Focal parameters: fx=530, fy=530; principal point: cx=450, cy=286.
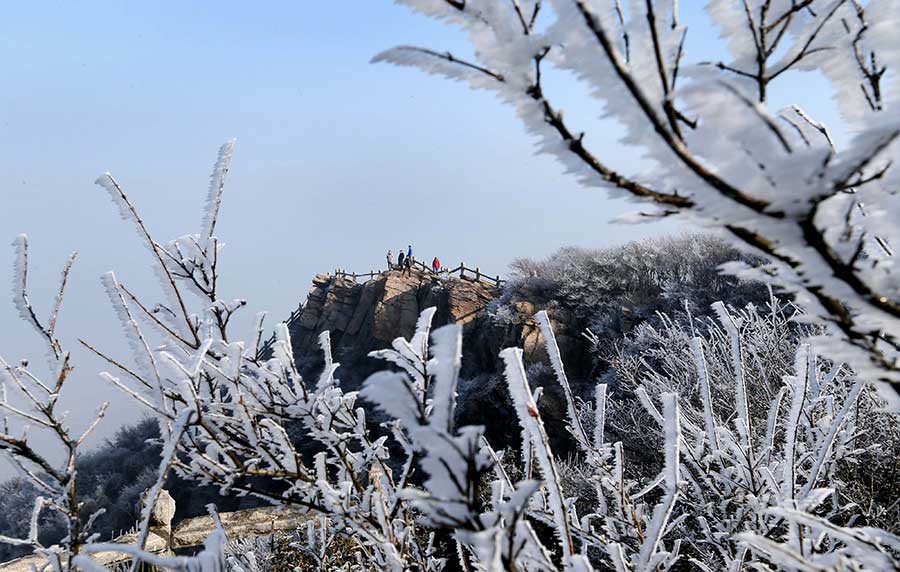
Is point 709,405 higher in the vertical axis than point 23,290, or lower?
lower

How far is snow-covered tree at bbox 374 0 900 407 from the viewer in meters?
0.54

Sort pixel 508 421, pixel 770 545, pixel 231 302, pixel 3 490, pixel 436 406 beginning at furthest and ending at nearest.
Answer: pixel 3 490 → pixel 508 421 → pixel 231 302 → pixel 770 545 → pixel 436 406

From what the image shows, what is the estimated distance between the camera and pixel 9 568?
339 inches

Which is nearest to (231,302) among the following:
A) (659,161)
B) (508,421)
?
(659,161)

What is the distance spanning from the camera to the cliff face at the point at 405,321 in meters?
17.2

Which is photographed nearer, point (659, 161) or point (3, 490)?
point (659, 161)

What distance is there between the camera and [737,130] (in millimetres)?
539

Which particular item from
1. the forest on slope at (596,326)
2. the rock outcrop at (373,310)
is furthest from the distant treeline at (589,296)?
the rock outcrop at (373,310)

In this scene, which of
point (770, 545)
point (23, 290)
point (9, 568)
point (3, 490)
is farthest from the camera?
point (3, 490)

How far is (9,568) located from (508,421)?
12023 mm

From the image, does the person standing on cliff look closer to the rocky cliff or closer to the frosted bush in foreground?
the rocky cliff

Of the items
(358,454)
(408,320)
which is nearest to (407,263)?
(408,320)

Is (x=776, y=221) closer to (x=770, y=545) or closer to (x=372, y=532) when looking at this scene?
(x=770, y=545)

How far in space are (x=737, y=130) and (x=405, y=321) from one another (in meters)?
21.4
